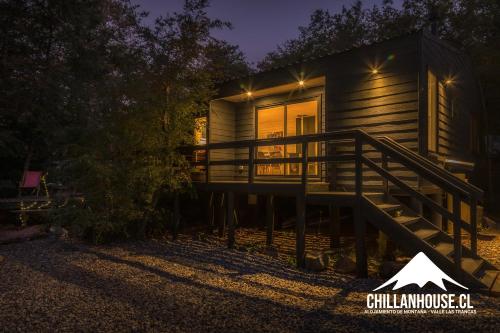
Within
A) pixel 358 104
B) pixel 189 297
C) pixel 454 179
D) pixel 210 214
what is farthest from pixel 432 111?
pixel 189 297

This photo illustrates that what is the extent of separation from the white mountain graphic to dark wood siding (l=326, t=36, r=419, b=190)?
2812 mm

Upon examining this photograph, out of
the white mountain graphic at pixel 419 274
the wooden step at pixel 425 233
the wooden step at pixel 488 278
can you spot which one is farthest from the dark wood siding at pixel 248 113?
the wooden step at pixel 488 278

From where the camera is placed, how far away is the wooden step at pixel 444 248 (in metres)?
5.12

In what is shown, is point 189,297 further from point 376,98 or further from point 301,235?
point 376,98

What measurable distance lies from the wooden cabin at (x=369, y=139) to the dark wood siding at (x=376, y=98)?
2 centimetres

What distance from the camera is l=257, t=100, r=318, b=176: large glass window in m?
10.2

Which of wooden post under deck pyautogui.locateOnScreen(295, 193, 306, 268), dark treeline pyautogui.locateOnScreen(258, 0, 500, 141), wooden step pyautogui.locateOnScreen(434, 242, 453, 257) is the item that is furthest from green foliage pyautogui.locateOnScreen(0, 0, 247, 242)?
dark treeline pyautogui.locateOnScreen(258, 0, 500, 141)

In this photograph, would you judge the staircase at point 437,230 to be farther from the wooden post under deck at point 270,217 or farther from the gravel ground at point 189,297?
the wooden post under deck at point 270,217

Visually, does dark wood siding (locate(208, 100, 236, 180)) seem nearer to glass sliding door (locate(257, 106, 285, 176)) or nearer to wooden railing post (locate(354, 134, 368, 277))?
glass sliding door (locate(257, 106, 285, 176))

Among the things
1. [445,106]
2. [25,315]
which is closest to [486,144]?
[445,106]

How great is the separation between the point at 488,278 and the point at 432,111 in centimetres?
433

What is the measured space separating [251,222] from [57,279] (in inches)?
251

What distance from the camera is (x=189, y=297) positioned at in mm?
4523

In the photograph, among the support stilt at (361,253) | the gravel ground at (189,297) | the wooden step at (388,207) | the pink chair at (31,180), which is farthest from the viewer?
the pink chair at (31,180)
